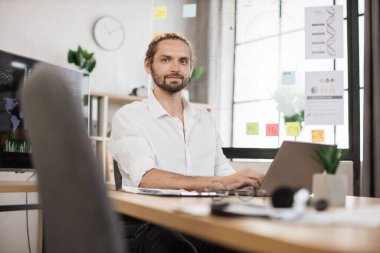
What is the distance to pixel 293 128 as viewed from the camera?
284cm

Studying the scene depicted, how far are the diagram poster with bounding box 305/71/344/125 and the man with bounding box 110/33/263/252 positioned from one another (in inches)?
35.2

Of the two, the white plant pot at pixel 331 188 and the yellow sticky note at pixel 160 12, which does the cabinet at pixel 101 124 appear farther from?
the white plant pot at pixel 331 188

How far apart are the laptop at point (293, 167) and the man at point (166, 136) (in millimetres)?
85

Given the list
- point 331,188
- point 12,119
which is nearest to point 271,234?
point 331,188

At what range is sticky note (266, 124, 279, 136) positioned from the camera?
2.89m

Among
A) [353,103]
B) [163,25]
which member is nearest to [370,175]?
[353,103]

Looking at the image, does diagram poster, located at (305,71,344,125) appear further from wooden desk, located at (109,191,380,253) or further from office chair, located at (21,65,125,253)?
office chair, located at (21,65,125,253)

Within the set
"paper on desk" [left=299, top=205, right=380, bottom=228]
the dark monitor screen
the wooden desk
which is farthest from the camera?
the dark monitor screen

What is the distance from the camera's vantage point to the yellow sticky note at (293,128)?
2.83 metres

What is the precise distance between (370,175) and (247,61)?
110cm

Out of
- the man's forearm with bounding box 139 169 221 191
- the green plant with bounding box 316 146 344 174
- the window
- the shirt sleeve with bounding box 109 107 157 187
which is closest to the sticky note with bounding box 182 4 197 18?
the window

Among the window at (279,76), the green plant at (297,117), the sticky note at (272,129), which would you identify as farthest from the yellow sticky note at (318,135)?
the sticky note at (272,129)

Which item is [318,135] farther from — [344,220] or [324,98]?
[344,220]

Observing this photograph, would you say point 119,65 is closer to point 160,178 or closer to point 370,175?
point 370,175
